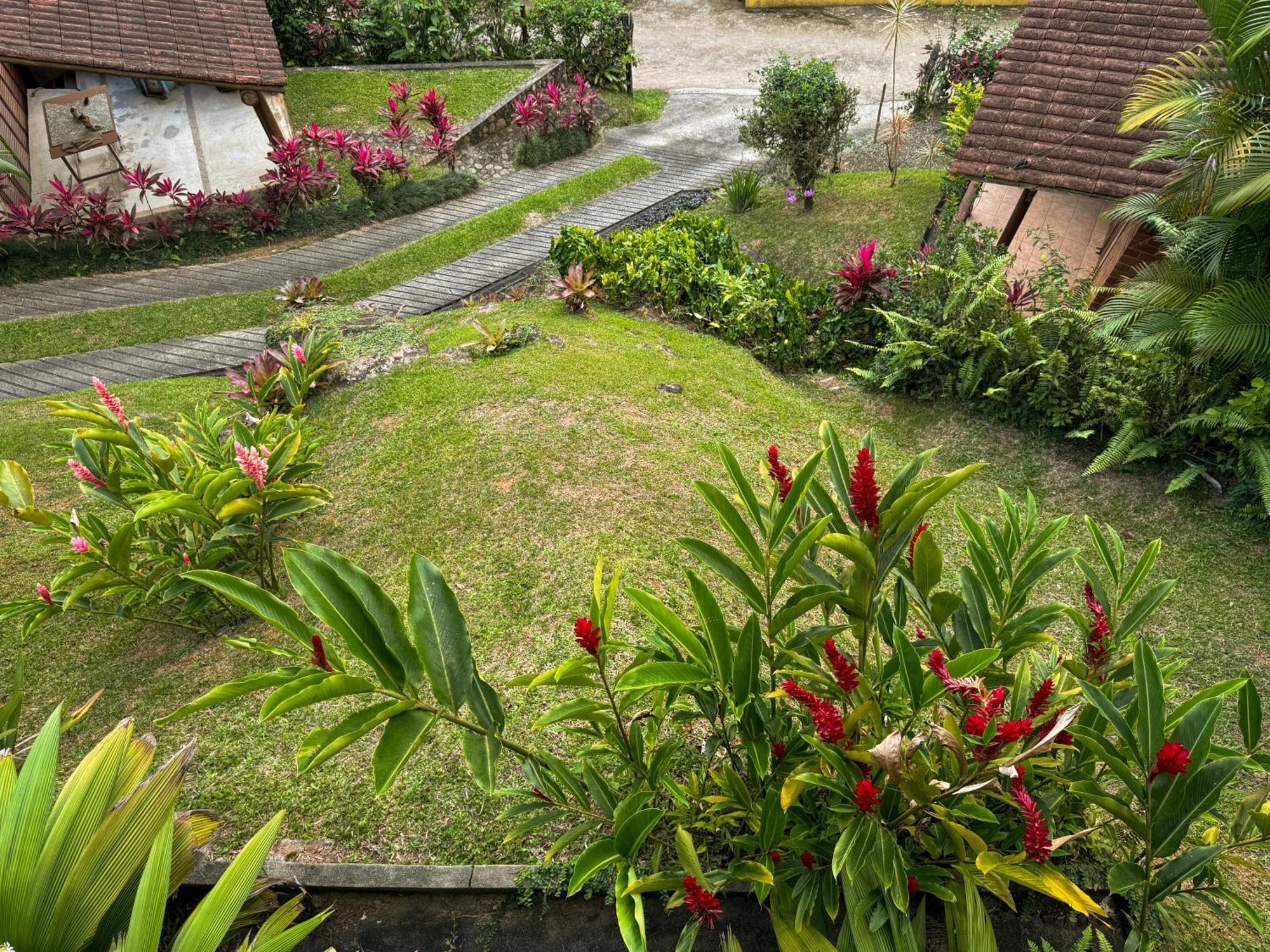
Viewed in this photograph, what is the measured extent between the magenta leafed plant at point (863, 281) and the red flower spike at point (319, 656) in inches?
299

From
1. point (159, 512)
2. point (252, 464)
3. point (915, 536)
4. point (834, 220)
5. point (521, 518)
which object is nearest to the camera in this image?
point (915, 536)

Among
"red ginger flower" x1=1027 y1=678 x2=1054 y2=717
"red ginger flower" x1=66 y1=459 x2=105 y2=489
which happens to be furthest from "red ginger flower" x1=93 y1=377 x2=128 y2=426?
"red ginger flower" x1=1027 y1=678 x2=1054 y2=717

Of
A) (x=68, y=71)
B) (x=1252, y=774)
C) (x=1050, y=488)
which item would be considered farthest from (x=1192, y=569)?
(x=68, y=71)

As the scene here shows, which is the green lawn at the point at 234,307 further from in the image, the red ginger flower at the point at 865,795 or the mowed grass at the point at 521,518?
the red ginger flower at the point at 865,795

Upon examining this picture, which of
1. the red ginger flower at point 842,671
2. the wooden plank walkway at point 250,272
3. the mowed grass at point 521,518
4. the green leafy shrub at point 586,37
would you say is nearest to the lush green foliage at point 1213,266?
the mowed grass at point 521,518

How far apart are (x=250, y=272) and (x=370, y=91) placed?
5619 mm

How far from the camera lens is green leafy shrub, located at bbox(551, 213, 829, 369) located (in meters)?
8.22

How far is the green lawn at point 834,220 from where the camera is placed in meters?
10.3

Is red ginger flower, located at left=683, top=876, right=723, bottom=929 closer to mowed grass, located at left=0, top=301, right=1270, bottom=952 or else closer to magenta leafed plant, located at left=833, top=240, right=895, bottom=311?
mowed grass, located at left=0, top=301, right=1270, bottom=952

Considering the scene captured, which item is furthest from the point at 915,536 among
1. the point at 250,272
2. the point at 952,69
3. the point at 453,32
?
the point at 453,32

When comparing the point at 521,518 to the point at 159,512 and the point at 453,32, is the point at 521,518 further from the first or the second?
the point at 453,32

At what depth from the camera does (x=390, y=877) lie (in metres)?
2.98

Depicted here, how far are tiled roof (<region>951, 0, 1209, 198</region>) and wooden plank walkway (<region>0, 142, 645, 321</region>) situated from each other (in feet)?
21.0

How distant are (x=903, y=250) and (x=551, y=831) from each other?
26.3ft
